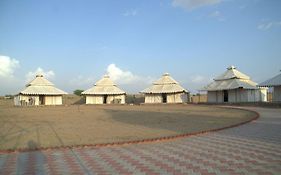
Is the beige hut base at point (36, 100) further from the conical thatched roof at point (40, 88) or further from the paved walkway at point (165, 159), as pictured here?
the paved walkway at point (165, 159)

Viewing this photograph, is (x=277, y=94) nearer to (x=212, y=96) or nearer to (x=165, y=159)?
(x=212, y=96)

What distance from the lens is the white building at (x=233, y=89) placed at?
106 feet

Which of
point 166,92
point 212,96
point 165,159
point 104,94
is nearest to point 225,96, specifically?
point 212,96

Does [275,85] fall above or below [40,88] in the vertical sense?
below

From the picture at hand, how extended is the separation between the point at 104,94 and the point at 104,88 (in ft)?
3.03

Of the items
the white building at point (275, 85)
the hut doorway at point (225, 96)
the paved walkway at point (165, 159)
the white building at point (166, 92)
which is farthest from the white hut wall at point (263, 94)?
the paved walkway at point (165, 159)

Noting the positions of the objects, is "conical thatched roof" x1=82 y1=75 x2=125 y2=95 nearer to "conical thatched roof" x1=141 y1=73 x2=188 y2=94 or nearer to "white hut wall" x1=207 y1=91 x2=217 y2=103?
"conical thatched roof" x1=141 y1=73 x2=188 y2=94

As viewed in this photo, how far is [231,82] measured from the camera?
33.4 metres

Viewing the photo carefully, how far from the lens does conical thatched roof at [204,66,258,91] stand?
3231 cm

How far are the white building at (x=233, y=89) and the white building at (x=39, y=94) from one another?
19828 mm

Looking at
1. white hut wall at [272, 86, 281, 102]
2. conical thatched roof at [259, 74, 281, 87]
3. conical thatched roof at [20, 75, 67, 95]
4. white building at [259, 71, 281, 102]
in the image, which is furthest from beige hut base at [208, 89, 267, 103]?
conical thatched roof at [20, 75, 67, 95]

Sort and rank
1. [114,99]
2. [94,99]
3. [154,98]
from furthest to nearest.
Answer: [114,99] < [94,99] < [154,98]

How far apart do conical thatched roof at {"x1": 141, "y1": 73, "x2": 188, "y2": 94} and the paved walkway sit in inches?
1181

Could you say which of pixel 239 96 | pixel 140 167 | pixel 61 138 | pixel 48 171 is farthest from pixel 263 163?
pixel 239 96
